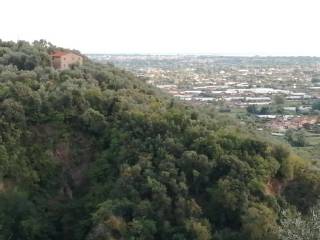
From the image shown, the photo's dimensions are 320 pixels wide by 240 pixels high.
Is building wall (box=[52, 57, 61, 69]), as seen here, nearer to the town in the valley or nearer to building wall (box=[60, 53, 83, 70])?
building wall (box=[60, 53, 83, 70])

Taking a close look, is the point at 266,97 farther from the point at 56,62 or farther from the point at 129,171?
the point at 129,171

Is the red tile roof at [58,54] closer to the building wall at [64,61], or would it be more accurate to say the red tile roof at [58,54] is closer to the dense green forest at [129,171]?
the building wall at [64,61]

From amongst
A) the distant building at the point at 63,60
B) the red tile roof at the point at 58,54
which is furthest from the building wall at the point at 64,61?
the red tile roof at the point at 58,54


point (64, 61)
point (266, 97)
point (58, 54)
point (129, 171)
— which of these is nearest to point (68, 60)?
point (64, 61)

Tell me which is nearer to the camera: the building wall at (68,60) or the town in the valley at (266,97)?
the building wall at (68,60)

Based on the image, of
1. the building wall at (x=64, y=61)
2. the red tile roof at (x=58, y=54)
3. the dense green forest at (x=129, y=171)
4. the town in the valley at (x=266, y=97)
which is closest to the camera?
the dense green forest at (x=129, y=171)

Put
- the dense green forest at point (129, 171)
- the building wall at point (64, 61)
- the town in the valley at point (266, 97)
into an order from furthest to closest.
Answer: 1. the town in the valley at point (266, 97)
2. the building wall at point (64, 61)
3. the dense green forest at point (129, 171)
